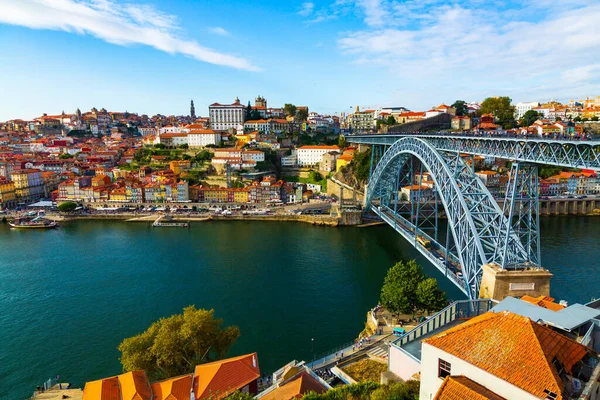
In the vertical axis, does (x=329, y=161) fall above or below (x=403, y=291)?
above

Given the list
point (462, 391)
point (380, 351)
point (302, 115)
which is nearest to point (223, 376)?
point (380, 351)

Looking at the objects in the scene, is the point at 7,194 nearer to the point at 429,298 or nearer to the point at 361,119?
the point at 429,298

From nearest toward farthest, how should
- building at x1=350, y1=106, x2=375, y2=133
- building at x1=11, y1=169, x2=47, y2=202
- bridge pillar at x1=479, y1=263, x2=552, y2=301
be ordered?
bridge pillar at x1=479, y1=263, x2=552, y2=301 → building at x1=11, y1=169, x2=47, y2=202 → building at x1=350, y1=106, x2=375, y2=133

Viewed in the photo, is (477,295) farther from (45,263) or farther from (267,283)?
(45,263)

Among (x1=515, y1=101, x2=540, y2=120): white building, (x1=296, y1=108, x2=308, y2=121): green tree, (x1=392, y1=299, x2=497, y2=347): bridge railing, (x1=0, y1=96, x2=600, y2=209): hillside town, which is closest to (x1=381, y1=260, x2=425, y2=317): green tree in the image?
(x1=392, y1=299, x2=497, y2=347): bridge railing

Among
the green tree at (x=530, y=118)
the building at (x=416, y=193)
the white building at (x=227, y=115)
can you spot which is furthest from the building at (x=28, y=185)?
the green tree at (x=530, y=118)

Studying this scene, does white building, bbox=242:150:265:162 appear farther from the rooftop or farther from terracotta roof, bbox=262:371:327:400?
the rooftop

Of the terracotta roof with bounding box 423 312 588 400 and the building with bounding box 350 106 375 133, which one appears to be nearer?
the terracotta roof with bounding box 423 312 588 400
